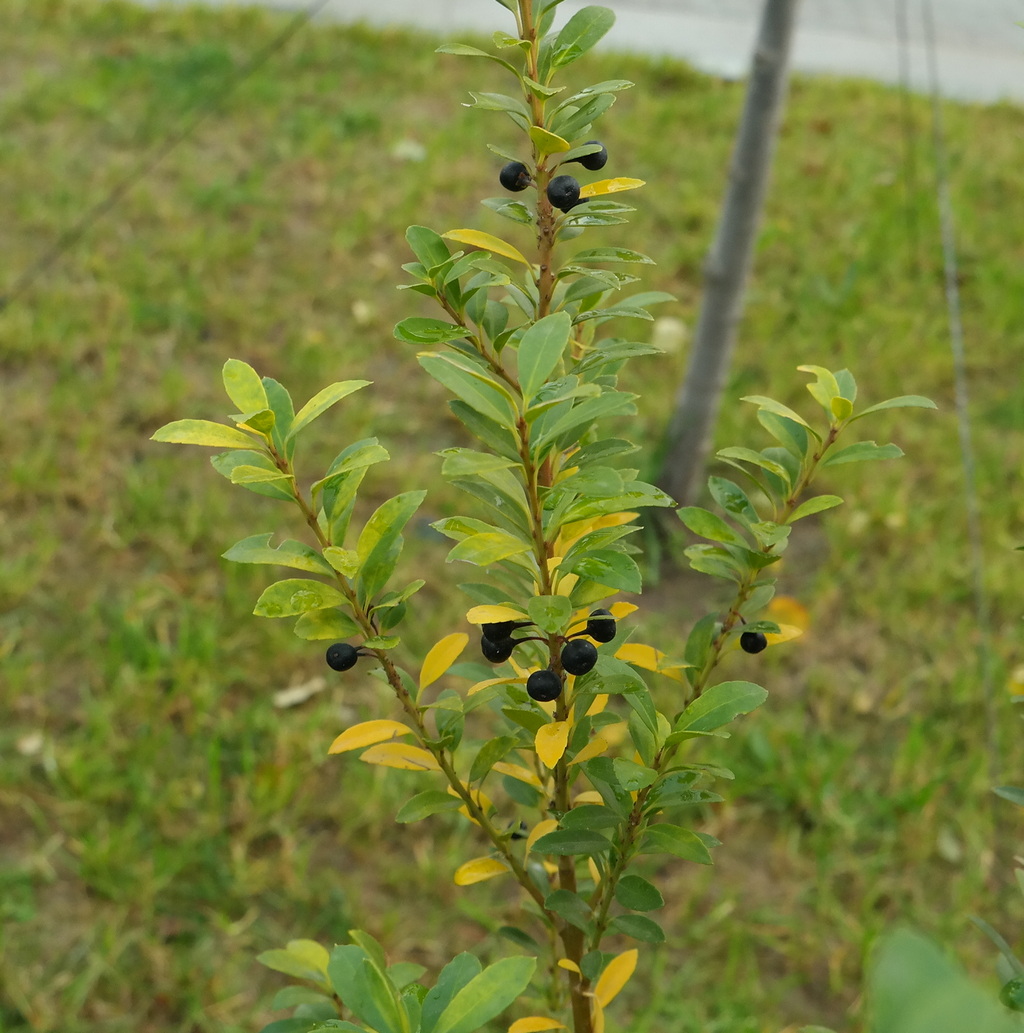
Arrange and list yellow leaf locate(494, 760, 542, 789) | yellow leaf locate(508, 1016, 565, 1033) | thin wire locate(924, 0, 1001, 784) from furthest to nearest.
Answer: thin wire locate(924, 0, 1001, 784), yellow leaf locate(494, 760, 542, 789), yellow leaf locate(508, 1016, 565, 1033)

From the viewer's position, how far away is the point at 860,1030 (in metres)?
1.87

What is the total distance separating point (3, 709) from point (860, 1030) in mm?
1794

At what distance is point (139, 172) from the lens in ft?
12.1

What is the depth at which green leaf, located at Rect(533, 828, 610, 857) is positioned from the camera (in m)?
0.76

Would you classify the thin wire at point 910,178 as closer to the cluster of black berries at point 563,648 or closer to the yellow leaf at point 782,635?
the yellow leaf at point 782,635

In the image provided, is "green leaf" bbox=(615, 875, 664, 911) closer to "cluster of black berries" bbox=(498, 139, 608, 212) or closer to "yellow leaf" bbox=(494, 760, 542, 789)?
"yellow leaf" bbox=(494, 760, 542, 789)

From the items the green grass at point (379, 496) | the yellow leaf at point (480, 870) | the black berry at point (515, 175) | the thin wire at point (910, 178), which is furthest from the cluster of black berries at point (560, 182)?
the thin wire at point (910, 178)

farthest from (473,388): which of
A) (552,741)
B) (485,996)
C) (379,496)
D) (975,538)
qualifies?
(975,538)

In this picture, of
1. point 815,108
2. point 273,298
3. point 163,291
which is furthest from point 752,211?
point 815,108

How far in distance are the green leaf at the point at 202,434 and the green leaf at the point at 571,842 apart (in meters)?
0.35

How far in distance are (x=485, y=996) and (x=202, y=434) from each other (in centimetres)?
39

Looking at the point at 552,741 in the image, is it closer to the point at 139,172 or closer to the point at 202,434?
the point at 202,434

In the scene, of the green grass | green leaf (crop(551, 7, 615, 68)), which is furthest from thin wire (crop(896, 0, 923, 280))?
green leaf (crop(551, 7, 615, 68))

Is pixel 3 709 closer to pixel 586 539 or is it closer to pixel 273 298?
pixel 273 298
